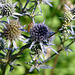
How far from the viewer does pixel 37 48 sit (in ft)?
3.82

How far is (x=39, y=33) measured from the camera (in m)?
1.14

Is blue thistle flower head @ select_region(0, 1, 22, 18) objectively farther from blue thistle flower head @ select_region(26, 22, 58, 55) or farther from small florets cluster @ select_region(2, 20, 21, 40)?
blue thistle flower head @ select_region(26, 22, 58, 55)

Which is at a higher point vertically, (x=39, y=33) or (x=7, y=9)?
(x=7, y=9)

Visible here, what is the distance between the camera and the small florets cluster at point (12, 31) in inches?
45.3

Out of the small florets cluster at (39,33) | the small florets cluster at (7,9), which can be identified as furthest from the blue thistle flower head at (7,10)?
the small florets cluster at (39,33)

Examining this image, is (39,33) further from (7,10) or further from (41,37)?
(7,10)

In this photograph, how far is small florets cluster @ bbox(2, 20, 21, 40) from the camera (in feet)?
3.77

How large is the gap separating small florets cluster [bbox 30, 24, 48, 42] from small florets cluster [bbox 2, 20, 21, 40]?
131mm

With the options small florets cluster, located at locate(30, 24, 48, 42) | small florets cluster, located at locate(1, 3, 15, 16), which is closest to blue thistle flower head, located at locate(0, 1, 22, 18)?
small florets cluster, located at locate(1, 3, 15, 16)

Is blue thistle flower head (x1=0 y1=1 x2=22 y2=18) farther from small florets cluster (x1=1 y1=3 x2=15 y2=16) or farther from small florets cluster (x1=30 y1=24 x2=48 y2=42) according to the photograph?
small florets cluster (x1=30 y1=24 x2=48 y2=42)

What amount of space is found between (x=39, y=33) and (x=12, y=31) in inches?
9.3

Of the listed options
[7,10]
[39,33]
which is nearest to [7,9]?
[7,10]

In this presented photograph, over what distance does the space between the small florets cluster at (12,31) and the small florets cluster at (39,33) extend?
0.13 m

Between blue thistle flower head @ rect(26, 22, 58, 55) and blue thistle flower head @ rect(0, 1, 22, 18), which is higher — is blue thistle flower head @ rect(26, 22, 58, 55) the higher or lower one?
the lower one
